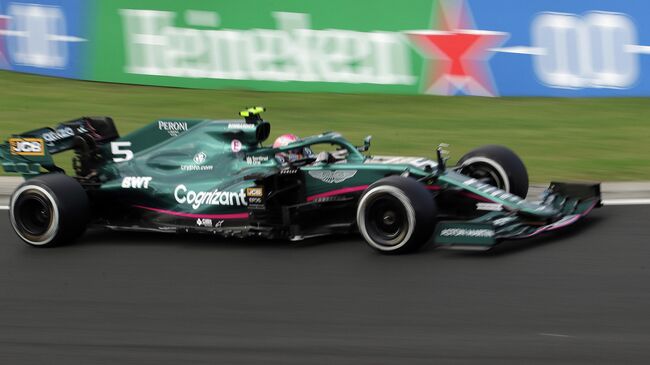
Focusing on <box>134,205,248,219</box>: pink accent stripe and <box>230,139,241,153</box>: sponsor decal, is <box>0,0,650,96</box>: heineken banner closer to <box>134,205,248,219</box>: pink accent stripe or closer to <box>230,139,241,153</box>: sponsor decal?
<box>230,139,241,153</box>: sponsor decal

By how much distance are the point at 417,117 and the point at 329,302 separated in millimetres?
7845

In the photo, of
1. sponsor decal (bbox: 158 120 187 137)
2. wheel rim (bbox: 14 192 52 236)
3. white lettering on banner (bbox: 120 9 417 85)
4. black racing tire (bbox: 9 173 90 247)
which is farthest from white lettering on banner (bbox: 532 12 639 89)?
wheel rim (bbox: 14 192 52 236)

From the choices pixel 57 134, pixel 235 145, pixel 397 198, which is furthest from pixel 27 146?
pixel 397 198

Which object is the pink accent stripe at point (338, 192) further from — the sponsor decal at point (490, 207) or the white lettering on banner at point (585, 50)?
the white lettering on banner at point (585, 50)

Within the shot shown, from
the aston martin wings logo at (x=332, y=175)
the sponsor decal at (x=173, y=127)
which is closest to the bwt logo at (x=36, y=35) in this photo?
the sponsor decal at (x=173, y=127)

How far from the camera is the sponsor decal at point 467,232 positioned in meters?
7.78

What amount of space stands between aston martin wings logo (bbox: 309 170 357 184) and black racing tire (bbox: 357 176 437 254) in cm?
42

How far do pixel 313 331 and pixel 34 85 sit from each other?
40.2 feet

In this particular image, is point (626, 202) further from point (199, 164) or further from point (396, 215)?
point (199, 164)

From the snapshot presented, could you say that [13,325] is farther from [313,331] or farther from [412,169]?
[412,169]

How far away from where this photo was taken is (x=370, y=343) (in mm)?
6234

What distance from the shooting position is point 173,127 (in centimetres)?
942

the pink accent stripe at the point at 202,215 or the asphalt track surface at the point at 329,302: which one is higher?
the pink accent stripe at the point at 202,215

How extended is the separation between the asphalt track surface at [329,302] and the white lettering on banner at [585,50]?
5.27 meters
